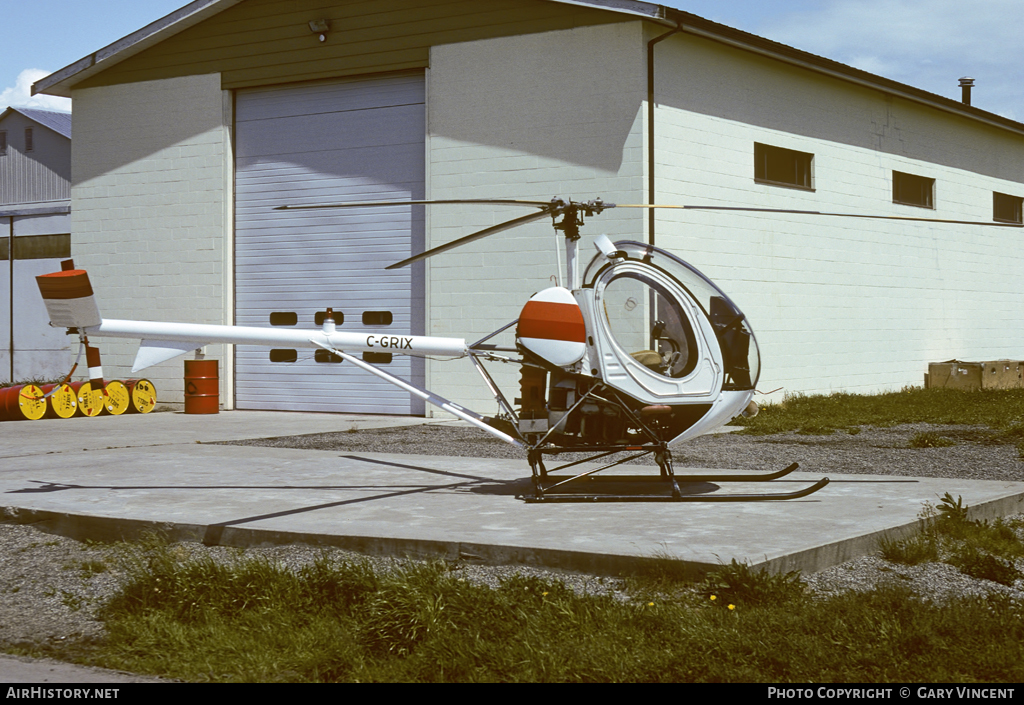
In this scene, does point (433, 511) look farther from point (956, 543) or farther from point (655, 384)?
point (956, 543)

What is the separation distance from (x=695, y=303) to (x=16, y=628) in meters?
4.35

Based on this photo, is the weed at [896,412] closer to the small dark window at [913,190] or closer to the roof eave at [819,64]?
the small dark window at [913,190]

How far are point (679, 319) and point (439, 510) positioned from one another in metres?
1.98

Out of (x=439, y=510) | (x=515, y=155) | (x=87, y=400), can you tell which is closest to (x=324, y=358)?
(x=87, y=400)

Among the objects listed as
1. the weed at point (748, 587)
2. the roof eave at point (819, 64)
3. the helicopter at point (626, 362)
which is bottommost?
the weed at point (748, 587)

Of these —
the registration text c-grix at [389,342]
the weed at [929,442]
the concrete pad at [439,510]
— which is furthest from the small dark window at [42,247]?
the weed at [929,442]

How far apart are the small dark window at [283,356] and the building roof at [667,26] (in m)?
5.19

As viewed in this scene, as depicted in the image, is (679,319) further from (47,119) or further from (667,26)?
(47,119)

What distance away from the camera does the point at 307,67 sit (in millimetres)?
15930

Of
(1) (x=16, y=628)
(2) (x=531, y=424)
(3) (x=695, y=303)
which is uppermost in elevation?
(3) (x=695, y=303)

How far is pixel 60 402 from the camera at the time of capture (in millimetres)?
15055

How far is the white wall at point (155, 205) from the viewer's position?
16.6m
